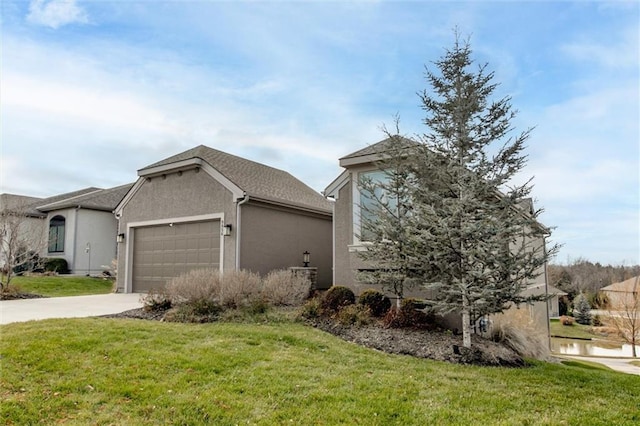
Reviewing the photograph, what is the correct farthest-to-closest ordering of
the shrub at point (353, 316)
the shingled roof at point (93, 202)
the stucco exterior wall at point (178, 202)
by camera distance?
the shingled roof at point (93, 202) → the stucco exterior wall at point (178, 202) → the shrub at point (353, 316)

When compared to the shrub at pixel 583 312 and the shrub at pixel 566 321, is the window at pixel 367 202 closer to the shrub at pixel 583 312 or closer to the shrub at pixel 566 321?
the shrub at pixel 566 321

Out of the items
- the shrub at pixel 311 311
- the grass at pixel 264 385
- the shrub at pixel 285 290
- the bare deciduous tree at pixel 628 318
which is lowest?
the bare deciduous tree at pixel 628 318

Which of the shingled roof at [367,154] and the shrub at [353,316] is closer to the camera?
the shrub at [353,316]

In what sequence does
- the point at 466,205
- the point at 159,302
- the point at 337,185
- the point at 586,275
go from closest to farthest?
the point at 466,205 → the point at 159,302 → the point at 337,185 → the point at 586,275

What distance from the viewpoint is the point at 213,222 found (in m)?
14.3

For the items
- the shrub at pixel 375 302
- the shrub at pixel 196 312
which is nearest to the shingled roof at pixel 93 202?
the shrub at pixel 196 312

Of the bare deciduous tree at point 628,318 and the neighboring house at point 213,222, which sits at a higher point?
the neighboring house at point 213,222

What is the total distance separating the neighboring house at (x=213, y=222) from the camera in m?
13.8

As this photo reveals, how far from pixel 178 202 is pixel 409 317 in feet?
32.2

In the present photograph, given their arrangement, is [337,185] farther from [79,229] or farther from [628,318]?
[628,318]

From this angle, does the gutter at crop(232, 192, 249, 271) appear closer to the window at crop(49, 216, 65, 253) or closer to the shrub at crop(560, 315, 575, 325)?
the window at crop(49, 216, 65, 253)

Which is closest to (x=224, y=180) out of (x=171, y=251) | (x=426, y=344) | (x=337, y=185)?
(x=171, y=251)

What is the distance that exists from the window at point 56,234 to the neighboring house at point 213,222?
8.33 meters

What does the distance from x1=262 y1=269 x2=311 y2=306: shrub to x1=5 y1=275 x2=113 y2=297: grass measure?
9570 mm
